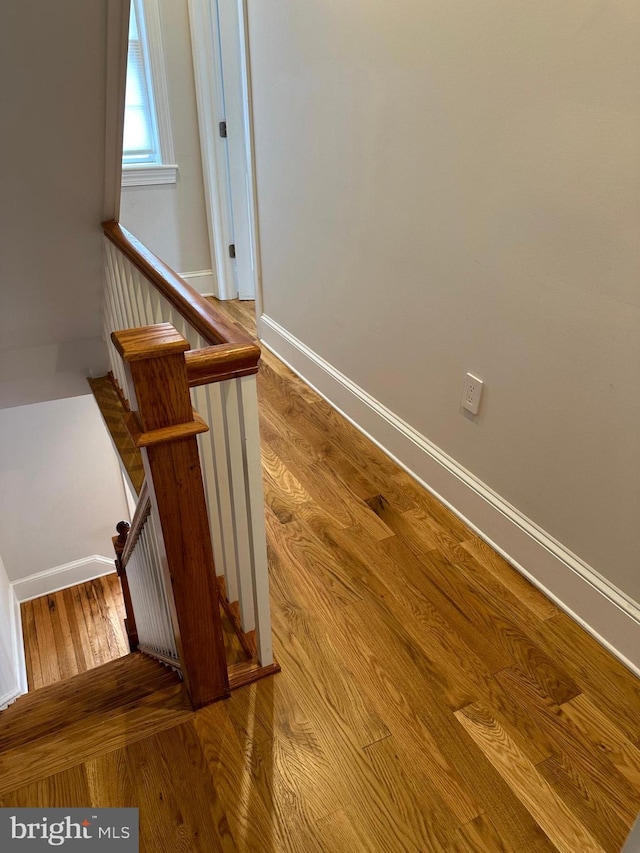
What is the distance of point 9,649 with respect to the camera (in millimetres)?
3148

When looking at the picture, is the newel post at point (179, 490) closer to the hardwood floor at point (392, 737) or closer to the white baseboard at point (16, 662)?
the hardwood floor at point (392, 737)

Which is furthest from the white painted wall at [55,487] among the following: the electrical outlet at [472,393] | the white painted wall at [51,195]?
the electrical outlet at [472,393]

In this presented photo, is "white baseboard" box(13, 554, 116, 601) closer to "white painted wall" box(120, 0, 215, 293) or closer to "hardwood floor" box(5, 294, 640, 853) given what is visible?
"white painted wall" box(120, 0, 215, 293)

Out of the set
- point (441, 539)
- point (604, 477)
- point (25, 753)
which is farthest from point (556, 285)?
point (25, 753)

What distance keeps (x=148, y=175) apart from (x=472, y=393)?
3.09 m

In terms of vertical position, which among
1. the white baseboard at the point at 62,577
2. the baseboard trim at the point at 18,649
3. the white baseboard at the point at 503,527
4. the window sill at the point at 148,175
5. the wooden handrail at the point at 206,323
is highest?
the wooden handrail at the point at 206,323

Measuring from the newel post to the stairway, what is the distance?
0.39 feet

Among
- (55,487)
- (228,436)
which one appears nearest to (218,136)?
(55,487)

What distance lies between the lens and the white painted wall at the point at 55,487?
13.4 ft

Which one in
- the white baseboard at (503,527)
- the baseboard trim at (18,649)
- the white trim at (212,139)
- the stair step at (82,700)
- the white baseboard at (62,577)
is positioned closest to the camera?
the stair step at (82,700)

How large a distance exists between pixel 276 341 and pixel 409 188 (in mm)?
1478

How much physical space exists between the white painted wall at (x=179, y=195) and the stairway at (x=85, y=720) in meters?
3.27

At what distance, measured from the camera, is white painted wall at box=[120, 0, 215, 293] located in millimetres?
3775

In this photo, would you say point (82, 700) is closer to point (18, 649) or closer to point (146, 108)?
point (18, 649)
